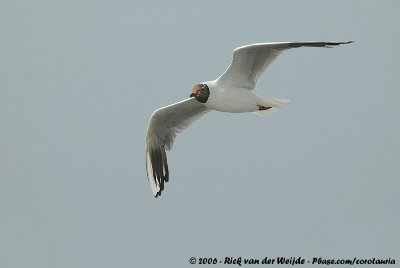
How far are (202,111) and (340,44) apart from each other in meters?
4.29

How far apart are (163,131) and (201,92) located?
2.16 meters

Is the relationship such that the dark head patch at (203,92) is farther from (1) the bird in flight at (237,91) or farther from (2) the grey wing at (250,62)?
(2) the grey wing at (250,62)

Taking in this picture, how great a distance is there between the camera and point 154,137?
50.3ft

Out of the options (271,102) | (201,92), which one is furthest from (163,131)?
(271,102)

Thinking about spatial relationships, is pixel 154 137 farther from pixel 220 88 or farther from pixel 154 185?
pixel 220 88

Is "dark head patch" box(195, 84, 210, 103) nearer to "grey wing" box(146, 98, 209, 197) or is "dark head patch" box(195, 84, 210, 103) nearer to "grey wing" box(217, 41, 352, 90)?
"grey wing" box(217, 41, 352, 90)

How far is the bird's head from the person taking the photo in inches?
524

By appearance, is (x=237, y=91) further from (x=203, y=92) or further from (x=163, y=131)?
(x=163, y=131)

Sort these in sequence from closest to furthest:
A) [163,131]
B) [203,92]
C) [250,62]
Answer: [250,62], [203,92], [163,131]

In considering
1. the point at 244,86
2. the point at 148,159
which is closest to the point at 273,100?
the point at 244,86

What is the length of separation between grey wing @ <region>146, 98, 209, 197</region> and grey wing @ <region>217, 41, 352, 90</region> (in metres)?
1.38

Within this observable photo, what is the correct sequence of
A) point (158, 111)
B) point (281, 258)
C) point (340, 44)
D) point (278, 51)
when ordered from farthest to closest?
point (158, 111) < point (281, 258) < point (278, 51) < point (340, 44)

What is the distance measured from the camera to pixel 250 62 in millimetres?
13125

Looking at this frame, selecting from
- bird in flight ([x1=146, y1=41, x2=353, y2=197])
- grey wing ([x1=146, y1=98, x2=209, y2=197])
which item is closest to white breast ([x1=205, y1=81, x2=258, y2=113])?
bird in flight ([x1=146, y1=41, x2=353, y2=197])
